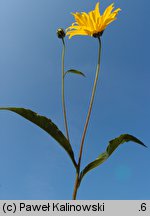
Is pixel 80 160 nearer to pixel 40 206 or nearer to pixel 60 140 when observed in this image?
pixel 60 140

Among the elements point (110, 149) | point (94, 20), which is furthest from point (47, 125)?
point (94, 20)

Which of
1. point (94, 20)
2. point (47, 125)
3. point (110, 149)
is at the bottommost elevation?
point (110, 149)

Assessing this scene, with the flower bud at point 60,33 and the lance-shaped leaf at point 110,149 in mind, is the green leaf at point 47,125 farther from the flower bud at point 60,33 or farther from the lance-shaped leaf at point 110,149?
the flower bud at point 60,33

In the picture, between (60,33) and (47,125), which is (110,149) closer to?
(47,125)

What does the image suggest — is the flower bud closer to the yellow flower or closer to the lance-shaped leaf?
the yellow flower

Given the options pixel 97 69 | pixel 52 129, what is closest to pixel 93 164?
pixel 52 129

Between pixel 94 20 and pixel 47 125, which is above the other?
pixel 94 20

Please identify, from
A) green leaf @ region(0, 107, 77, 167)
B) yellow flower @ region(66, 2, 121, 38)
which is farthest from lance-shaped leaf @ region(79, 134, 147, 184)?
yellow flower @ region(66, 2, 121, 38)

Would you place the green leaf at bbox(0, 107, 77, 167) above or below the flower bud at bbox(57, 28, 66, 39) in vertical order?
below

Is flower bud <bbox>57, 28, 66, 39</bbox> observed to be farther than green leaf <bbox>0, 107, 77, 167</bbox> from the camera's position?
Yes
